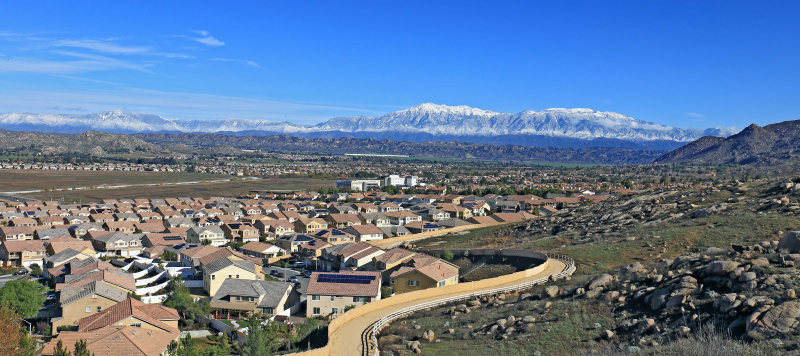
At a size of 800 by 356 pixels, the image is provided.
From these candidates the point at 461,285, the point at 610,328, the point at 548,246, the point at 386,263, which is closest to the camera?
the point at 610,328

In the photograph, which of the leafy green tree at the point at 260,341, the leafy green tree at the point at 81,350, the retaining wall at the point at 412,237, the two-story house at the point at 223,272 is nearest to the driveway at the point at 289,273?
the two-story house at the point at 223,272

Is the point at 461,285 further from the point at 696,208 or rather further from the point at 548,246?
the point at 696,208

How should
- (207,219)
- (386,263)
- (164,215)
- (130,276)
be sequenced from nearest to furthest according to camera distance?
(130,276)
(386,263)
(207,219)
(164,215)

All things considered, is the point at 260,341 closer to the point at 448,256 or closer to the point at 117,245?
the point at 448,256

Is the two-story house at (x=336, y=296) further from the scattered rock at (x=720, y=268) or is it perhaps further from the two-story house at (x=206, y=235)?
the two-story house at (x=206, y=235)

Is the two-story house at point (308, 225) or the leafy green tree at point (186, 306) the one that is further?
the two-story house at point (308, 225)

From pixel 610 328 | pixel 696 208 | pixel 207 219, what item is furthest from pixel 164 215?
pixel 610 328
